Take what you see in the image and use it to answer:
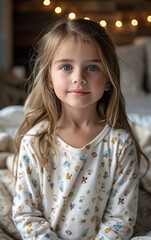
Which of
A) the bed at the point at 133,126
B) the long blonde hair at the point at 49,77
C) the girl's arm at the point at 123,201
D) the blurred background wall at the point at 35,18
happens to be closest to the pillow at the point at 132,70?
the bed at the point at 133,126

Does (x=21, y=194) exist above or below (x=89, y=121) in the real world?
below

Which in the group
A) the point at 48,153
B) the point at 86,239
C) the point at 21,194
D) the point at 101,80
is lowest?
the point at 86,239

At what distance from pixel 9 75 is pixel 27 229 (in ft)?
11.5

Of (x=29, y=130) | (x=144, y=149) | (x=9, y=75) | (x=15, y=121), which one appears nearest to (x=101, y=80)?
(x=29, y=130)

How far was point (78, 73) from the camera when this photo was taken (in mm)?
1067

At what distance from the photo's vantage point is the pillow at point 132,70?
323 cm

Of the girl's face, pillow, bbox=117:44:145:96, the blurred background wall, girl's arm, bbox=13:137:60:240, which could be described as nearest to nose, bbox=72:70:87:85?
the girl's face

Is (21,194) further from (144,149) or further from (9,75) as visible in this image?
(9,75)

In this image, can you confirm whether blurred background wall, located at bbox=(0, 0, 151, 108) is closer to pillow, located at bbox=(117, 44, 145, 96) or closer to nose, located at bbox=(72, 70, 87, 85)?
pillow, located at bbox=(117, 44, 145, 96)

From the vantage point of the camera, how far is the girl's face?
1078mm

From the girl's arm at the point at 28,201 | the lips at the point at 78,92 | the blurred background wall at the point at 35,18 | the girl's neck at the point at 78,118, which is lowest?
the girl's arm at the point at 28,201

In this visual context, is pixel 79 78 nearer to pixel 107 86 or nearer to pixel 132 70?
pixel 107 86

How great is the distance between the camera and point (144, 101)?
10.0 feet

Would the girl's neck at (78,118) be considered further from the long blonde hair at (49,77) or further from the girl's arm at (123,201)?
the girl's arm at (123,201)
